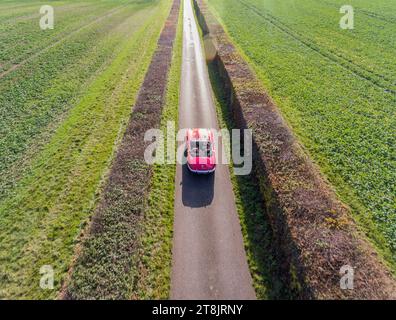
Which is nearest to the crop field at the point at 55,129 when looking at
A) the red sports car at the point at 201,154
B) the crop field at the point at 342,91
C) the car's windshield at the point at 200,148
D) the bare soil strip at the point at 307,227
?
the red sports car at the point at 201,154

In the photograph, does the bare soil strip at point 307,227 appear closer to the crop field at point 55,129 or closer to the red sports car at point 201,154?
the red sports car at point 201,154

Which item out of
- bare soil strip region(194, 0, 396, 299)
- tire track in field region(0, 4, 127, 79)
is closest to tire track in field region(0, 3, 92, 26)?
tire track in field region(0, 4, 127, 79)

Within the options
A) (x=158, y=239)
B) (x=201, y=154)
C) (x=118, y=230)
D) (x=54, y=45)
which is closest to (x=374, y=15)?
(x=201, y=154)

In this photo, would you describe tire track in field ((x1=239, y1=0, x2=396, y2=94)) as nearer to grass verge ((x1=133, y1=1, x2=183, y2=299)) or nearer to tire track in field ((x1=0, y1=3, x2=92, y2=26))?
grass verge ((x1=133, y1=1, x2=183, y2=299))

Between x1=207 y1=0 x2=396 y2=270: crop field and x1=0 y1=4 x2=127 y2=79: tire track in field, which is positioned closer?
x1=207 y1=0 x2=396 y2=270: crop field

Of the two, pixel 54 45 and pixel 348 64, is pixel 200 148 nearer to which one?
pixel 348 64
